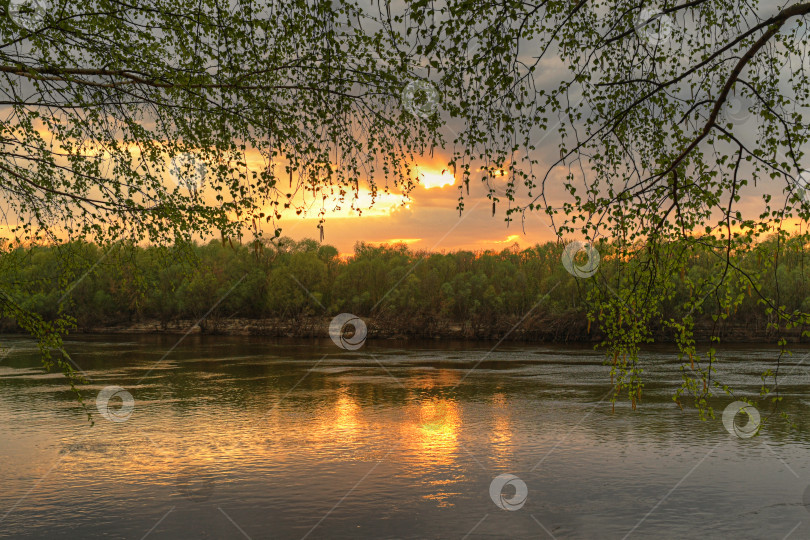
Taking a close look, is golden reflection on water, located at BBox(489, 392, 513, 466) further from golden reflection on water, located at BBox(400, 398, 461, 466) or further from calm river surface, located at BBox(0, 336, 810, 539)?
golden reflection on water, located at BBox(400, 398, 461, 466)

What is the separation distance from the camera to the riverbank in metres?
80.9

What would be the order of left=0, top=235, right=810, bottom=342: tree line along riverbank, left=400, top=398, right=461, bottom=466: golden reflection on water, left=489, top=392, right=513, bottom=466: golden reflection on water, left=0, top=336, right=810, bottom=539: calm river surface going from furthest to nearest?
left=0, top=235, right=810, bottom=342: tree line along riverbank, left=400, top=398, right=461, bottom=466: golden reflection on water, left=489, top=392, right=513, bottom=466: golden reflection on water, left=0, top=336, right=810, bottom=539: calm river surface

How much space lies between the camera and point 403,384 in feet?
128

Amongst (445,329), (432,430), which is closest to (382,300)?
(445,329)

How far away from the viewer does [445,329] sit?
9438 centimetres

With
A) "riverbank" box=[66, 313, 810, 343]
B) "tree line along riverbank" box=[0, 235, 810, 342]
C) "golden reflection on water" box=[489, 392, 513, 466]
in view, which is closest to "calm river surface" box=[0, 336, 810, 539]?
"golden reflection on water" box=[489, 392, 513, 466]

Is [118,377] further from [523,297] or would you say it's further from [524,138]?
[523,297]

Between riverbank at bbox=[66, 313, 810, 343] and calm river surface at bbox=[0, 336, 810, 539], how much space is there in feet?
144

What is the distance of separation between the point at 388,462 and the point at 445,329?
73.9m

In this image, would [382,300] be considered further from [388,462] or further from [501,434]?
[388,462]

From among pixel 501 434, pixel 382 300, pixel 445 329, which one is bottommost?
pixel 501 434

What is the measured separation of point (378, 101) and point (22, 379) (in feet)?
124

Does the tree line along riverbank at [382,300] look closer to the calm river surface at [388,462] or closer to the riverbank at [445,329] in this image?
the riverbank at [445,329]

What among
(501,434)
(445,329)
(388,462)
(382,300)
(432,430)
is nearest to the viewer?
(388,462)
